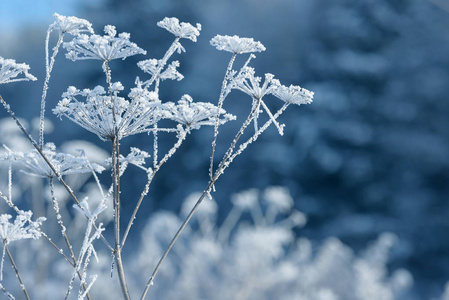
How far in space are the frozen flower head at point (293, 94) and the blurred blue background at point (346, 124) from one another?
13427 millimetres

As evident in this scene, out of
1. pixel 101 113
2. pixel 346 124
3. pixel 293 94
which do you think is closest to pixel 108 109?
pixel 101 113

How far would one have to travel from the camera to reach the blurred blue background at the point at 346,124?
1461 cm

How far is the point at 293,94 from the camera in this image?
1.57 metres

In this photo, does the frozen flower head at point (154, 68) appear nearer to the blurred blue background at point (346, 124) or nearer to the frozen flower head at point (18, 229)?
the frozen flower head at point (18, 229)

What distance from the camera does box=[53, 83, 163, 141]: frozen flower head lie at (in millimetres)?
1367

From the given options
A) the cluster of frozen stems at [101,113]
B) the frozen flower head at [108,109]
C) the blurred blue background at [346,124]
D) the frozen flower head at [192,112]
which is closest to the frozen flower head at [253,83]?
the cluster of frozen stems at [101,113]

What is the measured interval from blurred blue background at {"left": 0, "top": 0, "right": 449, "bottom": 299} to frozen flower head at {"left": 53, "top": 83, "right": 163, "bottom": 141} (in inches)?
541

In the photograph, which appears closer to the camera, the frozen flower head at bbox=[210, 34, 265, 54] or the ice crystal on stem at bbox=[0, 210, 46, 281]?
the ice crystal on stem at bbox=[0, 210, 46, 281]

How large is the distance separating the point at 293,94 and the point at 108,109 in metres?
0.60

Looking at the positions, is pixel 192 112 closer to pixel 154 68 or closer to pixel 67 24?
pixel 154 68

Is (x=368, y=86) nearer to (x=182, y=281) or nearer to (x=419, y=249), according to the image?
(x=419, y=249)

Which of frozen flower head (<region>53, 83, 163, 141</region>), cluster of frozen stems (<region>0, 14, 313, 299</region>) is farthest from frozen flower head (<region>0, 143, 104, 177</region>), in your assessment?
frozen flower head (<region>53, 83, 163, 141</region>)

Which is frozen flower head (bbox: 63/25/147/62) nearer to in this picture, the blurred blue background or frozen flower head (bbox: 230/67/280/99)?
frozen flower head (bbox: 230/67/280/99)

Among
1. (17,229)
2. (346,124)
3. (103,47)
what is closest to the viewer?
(103,47)
